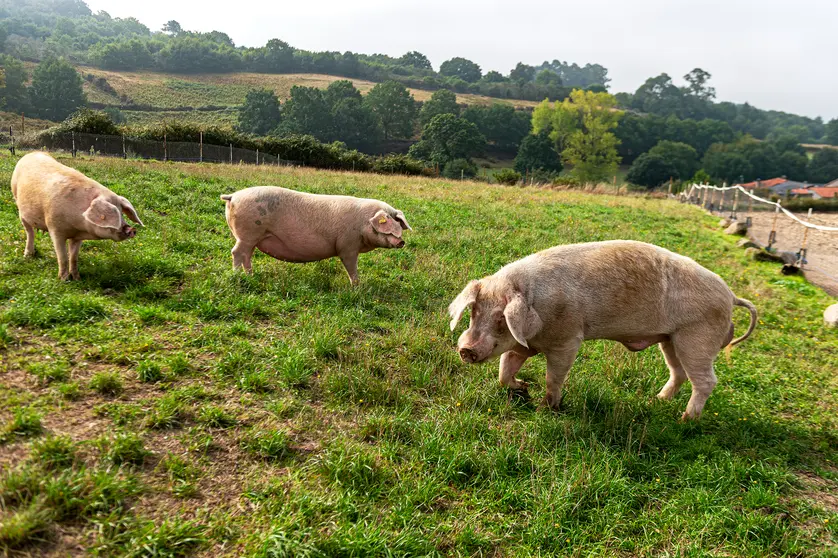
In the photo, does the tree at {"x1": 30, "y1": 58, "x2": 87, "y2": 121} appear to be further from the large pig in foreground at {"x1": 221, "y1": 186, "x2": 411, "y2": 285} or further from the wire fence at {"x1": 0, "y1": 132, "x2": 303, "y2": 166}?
the large pig in foreground at {"x1": 221, "y1": 186, "x2": 411, "y2": 285}

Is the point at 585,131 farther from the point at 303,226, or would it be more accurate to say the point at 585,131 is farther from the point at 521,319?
the point at 521,319

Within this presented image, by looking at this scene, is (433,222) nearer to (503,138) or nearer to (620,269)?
(620,269)

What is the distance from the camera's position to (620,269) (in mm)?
5180

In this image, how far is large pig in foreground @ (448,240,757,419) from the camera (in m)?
4.96

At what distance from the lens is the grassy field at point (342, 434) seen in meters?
3.21

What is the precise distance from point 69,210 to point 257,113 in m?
70.8

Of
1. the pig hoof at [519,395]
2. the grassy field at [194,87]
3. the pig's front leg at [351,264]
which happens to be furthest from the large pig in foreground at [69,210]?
the grassy field at [194,87]

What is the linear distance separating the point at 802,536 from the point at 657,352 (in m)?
3.57

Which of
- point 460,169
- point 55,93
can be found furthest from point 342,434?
point 55,93

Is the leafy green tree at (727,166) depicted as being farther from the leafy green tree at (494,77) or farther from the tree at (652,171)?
the leafy green tree at (494,77)

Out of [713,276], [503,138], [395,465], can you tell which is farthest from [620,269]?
[503,138]

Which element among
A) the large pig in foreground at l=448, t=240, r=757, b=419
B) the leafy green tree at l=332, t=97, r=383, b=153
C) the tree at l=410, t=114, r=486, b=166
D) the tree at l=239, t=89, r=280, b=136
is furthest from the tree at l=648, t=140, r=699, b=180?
the large pig in foreground at l=448, t=240, r=757, b=419

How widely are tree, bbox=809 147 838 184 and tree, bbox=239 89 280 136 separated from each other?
109m

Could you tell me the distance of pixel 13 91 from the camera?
225ft
